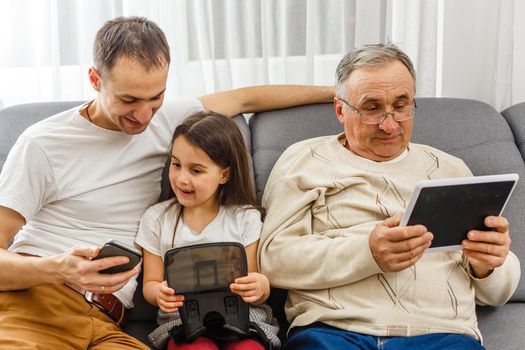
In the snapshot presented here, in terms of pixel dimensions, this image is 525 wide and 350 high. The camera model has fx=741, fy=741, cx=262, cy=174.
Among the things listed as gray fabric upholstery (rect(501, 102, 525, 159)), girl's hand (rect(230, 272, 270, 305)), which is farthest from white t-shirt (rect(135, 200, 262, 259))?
gray fabric upholstery (rect(501, 102, 525, 159))

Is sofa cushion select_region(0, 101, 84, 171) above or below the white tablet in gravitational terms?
above

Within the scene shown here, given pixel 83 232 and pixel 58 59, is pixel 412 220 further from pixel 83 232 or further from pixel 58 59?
pixel 58 59

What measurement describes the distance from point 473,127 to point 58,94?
140 cm

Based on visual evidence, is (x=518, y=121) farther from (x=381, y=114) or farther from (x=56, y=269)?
(x=56, y=269)

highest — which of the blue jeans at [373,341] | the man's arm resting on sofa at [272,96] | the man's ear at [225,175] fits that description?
the man's arm resting on sofa at [272,96]

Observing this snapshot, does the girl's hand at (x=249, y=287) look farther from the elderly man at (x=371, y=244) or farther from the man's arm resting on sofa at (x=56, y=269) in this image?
the man's arm resting on sofa at (x=56, y=269)

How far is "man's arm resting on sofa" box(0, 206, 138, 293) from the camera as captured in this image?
5.21 ft

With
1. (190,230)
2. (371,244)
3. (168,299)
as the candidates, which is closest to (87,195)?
(190,230)

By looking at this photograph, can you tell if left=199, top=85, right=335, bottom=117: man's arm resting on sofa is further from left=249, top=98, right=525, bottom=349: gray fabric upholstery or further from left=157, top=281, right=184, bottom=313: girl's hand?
left=157, top=281, right=184, bottom=313: girl's hand

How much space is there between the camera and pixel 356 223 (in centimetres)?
189

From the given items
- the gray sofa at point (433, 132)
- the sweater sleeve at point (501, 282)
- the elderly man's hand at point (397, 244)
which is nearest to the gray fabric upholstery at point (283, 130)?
the gray sofa at point (433, 132)

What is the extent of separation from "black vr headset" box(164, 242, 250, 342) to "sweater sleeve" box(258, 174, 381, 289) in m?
0.14

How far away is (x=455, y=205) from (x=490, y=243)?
0.16 metres

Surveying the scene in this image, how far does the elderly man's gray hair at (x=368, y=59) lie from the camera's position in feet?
6.21
